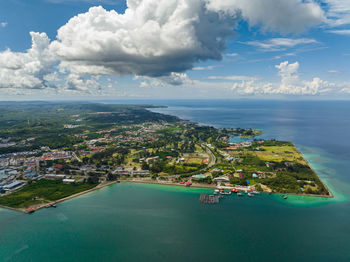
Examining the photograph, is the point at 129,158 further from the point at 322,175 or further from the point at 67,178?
the point at 322,175

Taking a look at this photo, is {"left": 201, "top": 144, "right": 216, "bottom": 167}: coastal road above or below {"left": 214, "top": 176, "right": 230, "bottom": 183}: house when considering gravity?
below

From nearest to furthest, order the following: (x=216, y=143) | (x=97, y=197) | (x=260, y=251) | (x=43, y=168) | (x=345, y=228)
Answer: (x=260, y=251) → (x=345, y=228) → (x=97, y=197) → (x=43, y=168) → (x=216, y=143)

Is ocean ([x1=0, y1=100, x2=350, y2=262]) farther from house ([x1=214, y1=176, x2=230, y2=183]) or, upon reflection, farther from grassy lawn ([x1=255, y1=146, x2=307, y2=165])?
grassy lawn ([x1=255, y1=146, x2=307, y2=165])

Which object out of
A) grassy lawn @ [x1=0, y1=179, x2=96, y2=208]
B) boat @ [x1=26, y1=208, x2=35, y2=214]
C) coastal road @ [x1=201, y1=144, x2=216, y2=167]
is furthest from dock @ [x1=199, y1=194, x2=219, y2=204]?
boat @ [x1=26, y1=208, x2=35, y2=214]

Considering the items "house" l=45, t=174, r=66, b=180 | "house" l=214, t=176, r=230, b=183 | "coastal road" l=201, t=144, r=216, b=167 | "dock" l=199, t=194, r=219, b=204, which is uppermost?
"house" l=214, t=176, r=230, b=183

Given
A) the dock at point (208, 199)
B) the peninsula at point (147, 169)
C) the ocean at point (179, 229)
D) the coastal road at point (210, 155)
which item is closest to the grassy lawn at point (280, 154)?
the peninsula at point (147, 169)

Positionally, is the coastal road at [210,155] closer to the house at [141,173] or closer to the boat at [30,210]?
the house at [141,173]

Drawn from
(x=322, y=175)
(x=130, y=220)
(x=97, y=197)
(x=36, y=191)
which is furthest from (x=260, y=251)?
(x=36, y=191)
